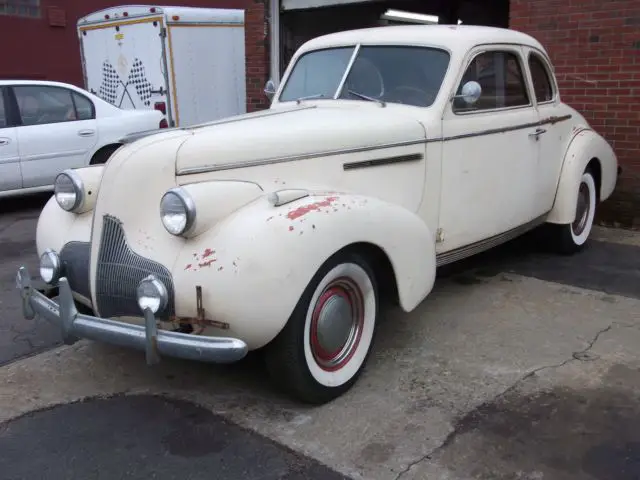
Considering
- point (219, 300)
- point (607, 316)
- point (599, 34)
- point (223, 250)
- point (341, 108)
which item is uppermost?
point (599, 34)

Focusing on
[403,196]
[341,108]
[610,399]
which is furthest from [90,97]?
[610,399]

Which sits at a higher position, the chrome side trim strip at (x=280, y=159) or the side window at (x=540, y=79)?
the side window at (x=540, y=79)

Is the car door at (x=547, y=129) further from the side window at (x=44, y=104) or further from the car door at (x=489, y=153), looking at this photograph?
the side window at (x=44, y=104)

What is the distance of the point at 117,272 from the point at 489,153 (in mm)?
2665

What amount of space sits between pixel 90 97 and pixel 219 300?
6.54 metres

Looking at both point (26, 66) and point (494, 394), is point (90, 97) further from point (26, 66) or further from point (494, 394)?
point (494, 394)

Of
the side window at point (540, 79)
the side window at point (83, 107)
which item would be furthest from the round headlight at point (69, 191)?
the side window at point (83, 107)

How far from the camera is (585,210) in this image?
596cm

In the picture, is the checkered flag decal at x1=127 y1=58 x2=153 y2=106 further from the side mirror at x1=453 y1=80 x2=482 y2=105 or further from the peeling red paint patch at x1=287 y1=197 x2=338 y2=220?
the peeling red paint patch at x1=287 y1=197 x2=338 y2=220

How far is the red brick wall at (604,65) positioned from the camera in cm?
649

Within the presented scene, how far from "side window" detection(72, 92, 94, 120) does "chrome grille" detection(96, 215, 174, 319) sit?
5733 mm

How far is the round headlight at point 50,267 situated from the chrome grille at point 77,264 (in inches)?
1.3

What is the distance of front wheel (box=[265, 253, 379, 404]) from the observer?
300 centimetres

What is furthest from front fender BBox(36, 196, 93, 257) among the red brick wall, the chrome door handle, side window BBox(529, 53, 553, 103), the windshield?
the red brick wall
